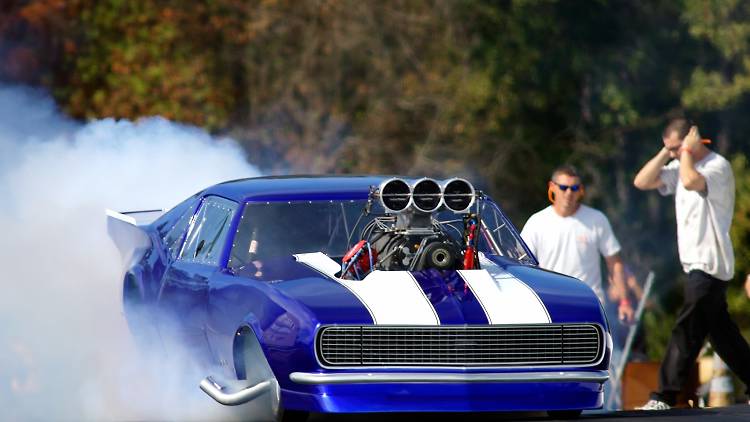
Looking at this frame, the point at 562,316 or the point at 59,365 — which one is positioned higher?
the point at 562,316

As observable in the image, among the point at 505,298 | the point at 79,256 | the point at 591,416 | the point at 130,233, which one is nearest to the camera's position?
the point at 505,298

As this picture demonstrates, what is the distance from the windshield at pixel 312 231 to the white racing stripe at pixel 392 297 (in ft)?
2.00

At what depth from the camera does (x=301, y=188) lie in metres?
10.1

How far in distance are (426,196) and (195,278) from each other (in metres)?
1.48

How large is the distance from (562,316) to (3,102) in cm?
1016

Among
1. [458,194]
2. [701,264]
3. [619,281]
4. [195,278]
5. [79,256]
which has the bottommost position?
[619,281]

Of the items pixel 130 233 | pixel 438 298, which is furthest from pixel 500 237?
pixel 130 233

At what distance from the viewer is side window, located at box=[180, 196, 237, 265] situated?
995 centimetres

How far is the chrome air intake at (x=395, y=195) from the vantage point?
9.16m

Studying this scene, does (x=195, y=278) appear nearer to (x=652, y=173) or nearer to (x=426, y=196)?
(x=426, y=196)

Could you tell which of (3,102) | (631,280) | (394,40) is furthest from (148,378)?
(394,40)

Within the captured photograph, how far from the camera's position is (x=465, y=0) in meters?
28.2

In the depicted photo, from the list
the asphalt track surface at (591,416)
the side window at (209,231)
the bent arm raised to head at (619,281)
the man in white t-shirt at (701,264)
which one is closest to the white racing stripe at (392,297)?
the asphalt track surface at (591,416)

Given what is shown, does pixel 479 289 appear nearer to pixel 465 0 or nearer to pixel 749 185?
pixel 749 185
